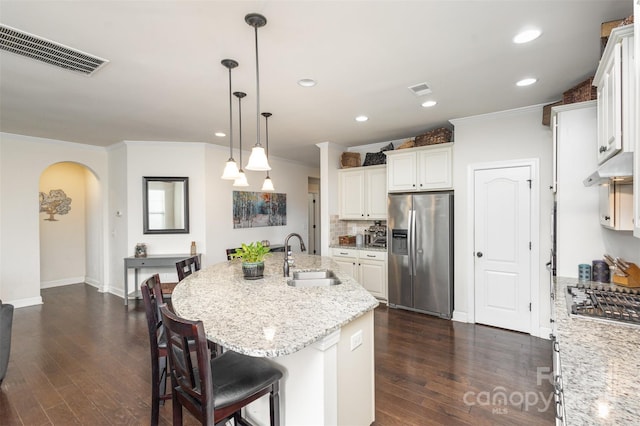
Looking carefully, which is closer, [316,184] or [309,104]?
[309,104]

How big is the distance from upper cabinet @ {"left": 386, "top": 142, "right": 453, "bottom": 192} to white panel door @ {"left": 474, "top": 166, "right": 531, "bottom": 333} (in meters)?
0.46

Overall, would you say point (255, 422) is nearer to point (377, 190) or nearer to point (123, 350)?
point (123, 350)

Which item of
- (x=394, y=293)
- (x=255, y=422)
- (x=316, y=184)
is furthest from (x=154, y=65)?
(x=316, y=184)

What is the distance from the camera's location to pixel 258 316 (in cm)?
162

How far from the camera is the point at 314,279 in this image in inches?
96.3

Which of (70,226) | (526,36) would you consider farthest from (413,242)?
(70,226)

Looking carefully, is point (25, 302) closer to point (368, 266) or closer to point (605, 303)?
point (368, 266)

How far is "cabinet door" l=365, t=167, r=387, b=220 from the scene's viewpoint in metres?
5.07

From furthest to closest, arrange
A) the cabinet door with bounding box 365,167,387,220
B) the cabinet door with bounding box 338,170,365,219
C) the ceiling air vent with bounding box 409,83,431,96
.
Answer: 1. the cabinet door with bounding box 338,170,365,219
2. the cabinet door with bounding box 365,167,387,220
3. the ceiling air vent with bounding box 409,83,431,96

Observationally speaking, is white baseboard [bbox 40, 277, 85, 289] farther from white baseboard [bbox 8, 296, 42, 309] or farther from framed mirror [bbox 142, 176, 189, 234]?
framed mirror [bbox 142, 176, 189, 234]

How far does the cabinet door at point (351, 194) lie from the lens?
533 cm

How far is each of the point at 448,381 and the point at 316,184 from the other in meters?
6.64

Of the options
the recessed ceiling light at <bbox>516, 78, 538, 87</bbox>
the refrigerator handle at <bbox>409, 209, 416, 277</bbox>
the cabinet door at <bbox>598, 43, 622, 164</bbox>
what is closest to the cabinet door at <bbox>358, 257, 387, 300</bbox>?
the refrigerator handle at <bbox>409, 209, 416, 277</bbox>

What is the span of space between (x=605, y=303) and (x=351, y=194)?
12.6ft
